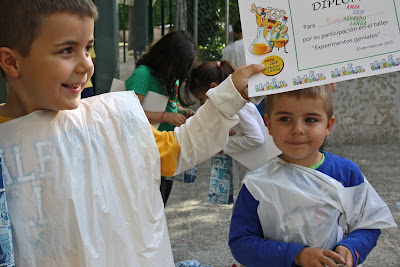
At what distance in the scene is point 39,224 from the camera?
1576mm

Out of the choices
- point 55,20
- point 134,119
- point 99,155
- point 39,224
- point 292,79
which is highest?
point 55,20

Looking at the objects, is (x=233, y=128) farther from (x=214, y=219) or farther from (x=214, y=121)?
(x=214, y=121)

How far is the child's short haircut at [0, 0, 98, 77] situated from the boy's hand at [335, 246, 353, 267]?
122cm

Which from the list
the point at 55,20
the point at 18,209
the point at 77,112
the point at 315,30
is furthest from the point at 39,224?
the point at 315,30

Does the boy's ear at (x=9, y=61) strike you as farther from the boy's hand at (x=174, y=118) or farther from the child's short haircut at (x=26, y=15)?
the boy's hand at (x=174, y=118)

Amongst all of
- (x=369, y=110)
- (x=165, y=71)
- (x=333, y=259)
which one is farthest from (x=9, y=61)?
(x=369, y=110)

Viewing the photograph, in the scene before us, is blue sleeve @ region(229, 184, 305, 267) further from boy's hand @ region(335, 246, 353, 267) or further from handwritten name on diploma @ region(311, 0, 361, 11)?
handwritten name on diploma @ region(311, 0, 361, 11)

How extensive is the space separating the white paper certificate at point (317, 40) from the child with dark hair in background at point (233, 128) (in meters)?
1.64

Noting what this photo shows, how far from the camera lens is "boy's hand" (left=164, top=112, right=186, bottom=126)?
3623 mm

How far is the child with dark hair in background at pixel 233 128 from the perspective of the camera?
365 cm

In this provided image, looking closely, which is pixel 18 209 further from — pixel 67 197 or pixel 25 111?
pixel 25 111

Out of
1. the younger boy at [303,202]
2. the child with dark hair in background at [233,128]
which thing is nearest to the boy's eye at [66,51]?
the younger boy at [303,202]

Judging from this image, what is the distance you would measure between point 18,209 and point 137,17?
5645 millimetres

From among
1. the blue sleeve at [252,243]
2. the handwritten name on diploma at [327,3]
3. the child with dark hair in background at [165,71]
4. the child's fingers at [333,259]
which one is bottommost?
the child's fingers at [333,259]
